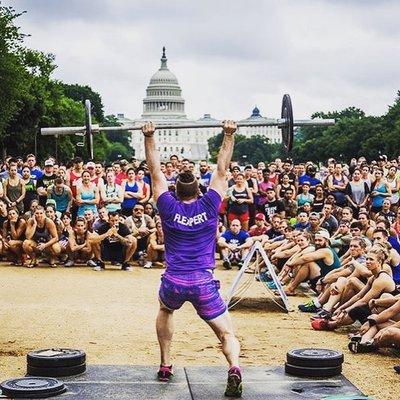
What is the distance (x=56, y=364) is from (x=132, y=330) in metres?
2.96

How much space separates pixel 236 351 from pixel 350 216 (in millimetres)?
9051

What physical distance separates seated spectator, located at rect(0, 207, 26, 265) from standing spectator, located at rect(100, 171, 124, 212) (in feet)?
5.57

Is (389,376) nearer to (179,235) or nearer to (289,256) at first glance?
(179,235)

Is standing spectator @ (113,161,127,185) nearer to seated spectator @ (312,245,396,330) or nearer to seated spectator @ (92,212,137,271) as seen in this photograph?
seated spectator @ (92,212,137,271)

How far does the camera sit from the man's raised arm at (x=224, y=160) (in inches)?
313

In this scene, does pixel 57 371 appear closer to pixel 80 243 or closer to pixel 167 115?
pixel 80 243

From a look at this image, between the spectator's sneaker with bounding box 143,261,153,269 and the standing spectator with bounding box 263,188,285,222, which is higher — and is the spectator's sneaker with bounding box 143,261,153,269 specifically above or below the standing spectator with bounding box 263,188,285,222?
below

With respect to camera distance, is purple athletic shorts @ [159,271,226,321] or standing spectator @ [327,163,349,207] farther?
standing spectator @ [327,163,349,207]

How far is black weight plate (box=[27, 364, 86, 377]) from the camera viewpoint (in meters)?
8.24

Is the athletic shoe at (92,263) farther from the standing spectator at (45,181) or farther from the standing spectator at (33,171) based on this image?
the standing spectator at (33,171)

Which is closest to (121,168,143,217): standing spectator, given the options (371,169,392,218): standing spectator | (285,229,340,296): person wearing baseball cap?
(371,169,392,218): standing spectator

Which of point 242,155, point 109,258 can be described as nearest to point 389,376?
point 109,258

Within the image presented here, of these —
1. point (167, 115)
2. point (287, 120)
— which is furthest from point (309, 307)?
point (167, 115)

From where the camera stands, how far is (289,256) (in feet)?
51.5
